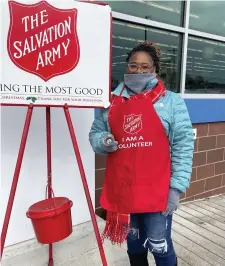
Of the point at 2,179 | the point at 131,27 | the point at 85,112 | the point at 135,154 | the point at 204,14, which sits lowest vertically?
the point at 2,179

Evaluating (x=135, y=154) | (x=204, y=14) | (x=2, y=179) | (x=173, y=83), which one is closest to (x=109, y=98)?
(x=135, y=154)

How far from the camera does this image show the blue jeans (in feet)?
4.90

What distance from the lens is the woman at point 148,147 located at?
1.44 meters

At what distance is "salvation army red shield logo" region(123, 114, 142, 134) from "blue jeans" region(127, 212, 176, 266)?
46 centimetres

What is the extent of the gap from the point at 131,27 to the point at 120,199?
188 cm

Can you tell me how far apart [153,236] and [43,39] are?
1172 mm

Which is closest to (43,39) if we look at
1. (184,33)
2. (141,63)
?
(141,63)

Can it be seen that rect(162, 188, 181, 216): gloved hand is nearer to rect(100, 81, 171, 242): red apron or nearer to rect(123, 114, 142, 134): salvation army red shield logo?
rect(100, 81, 171, 242): red apron

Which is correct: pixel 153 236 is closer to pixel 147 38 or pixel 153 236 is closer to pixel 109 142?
pixel 109 142

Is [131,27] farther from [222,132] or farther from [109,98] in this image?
[222,132]

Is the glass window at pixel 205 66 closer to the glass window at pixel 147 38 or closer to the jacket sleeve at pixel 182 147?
the glass window at pixel 147 38

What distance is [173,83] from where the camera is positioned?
3186 millimetres

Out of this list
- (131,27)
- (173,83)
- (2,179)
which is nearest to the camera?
(2,179)

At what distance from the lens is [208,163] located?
3.47 meters
